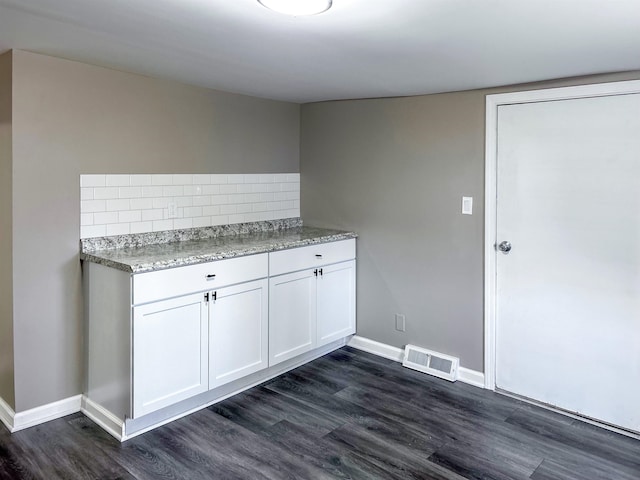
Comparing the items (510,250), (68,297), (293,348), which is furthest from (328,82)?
(68,297)

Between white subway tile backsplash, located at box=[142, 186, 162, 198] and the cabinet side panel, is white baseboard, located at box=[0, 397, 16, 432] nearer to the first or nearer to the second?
the cabinet side panel

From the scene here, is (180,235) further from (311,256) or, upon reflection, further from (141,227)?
(311,256)

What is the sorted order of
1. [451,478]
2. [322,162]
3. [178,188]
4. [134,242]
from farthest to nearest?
[322,162] < [178,188] < [134,242] < [451,478]

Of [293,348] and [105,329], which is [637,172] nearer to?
[293,348]

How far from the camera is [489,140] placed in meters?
3.30

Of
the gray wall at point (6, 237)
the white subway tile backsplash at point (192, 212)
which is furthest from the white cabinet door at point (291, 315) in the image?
the gray wall at point (6, 237)

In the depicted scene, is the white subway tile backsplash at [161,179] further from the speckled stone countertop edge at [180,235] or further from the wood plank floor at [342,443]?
the wood plank floor at [342,443]

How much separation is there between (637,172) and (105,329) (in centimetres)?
305

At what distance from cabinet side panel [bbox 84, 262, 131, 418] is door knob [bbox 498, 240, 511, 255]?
2269mm

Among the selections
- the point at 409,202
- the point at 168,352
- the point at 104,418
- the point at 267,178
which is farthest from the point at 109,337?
the point at 409,202

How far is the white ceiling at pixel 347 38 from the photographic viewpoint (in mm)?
1862

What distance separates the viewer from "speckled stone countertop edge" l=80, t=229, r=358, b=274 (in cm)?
266

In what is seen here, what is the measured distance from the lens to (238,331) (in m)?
3.21

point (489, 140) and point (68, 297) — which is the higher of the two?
point (489, 140)
